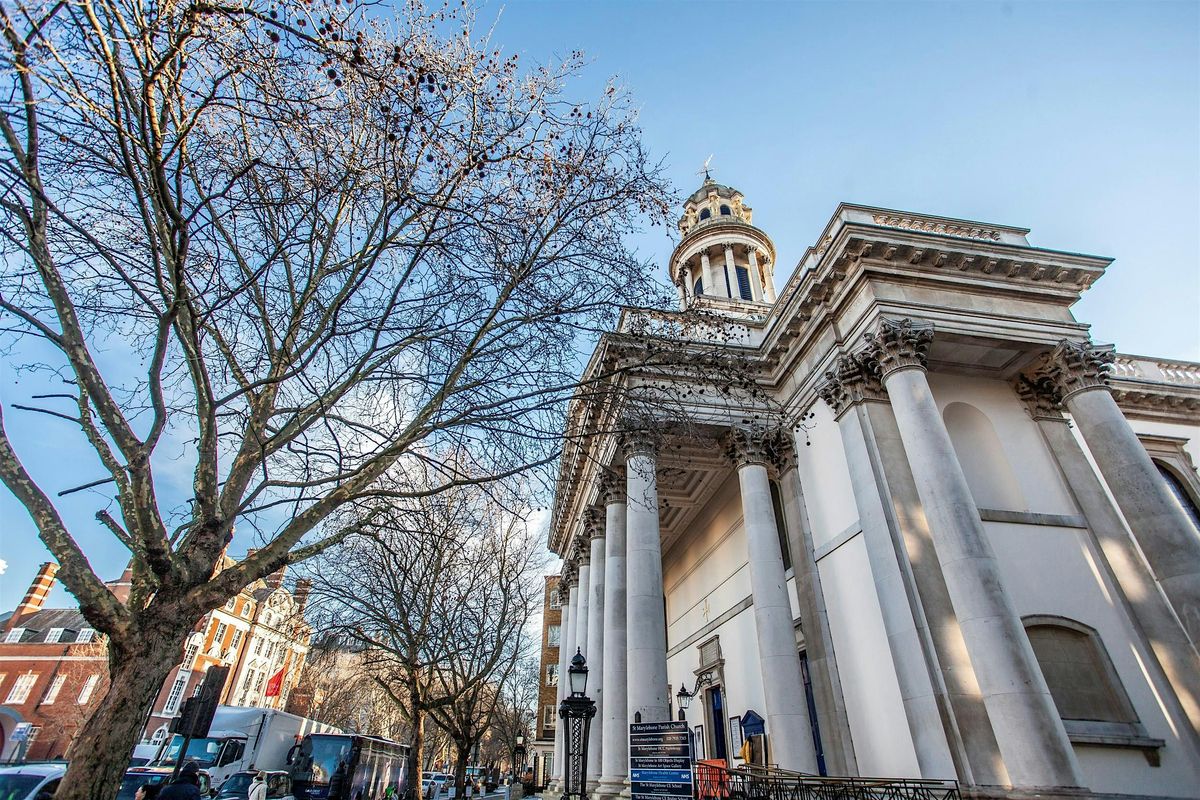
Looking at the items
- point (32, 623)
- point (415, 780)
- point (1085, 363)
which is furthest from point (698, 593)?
point (32, 623)

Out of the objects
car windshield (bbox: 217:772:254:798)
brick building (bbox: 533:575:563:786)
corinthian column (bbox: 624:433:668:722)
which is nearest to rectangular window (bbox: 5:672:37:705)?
car windshield (bbox: 217:772:254:798)

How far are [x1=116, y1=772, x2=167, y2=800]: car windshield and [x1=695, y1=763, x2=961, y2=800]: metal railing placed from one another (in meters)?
11.7

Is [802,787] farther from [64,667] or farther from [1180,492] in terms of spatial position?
[64,667]

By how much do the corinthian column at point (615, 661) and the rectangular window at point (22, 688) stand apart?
41255 millimetres

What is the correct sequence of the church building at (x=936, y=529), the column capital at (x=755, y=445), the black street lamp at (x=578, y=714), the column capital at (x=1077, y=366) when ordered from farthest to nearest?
the column capital at (x=755, y=445) < the column capital at (x=1077, y=366) < the black street lamp at (x=578, y=714) < the church building at (x=936, y=529)

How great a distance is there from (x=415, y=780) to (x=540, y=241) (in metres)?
18.3

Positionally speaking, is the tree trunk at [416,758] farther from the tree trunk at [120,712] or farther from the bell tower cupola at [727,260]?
the bell tower cupola at [727,260]

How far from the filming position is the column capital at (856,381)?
12523 mm

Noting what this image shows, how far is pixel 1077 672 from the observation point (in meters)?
10.8

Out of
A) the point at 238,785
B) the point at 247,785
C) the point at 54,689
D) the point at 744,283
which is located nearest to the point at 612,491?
the point at 744,283

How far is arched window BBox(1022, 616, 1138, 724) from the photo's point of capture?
411 inches

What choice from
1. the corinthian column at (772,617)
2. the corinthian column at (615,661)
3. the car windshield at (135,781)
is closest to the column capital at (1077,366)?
the corinthian column at (772,617)

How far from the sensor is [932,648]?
397 inches

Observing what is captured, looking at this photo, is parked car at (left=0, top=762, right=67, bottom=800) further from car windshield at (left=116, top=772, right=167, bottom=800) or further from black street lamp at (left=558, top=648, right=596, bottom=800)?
black street lamp at (left=558, top=648, right=596, bottom=800)
